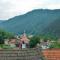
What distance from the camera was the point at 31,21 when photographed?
491 feet

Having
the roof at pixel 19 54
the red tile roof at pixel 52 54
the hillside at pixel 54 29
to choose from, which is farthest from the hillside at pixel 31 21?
the roof at pixel 19 54

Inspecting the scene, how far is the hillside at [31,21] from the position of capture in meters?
138

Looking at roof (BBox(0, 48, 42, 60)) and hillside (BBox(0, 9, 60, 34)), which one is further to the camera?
hillside (BBox(0, 9, 60, 34))

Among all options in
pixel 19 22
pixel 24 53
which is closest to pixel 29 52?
pixel 24 53

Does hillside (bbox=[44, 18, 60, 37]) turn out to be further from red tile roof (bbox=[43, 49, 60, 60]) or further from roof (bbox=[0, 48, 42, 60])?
roof (bbox=[0, 48, 42, 60])

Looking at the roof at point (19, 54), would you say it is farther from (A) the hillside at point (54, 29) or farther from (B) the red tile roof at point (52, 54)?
(A) the hillside at point (54, 29)

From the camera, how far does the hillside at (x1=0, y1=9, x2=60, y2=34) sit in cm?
13788

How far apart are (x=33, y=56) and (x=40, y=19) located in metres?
130

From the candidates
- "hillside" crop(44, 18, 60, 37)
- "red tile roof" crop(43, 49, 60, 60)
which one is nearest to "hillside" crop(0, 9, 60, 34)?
"hillside" crop(44, 18, 60, 37)

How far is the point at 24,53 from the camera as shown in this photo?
53.8 feet

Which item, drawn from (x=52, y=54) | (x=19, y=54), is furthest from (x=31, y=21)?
(x=19, y=54)

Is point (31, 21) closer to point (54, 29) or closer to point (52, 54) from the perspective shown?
point (54, 29)

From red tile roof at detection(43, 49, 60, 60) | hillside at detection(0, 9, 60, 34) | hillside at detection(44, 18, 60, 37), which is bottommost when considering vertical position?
red tile roof at detection(43, 49, 60, 60)

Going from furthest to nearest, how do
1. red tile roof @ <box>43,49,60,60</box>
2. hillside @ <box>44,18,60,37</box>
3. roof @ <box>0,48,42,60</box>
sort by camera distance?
hillside @ <box>44,18,60,37</box>
red tile roof @ <box>43,49,60,60</box>
roof @ <box>0,48,42,60</box>
